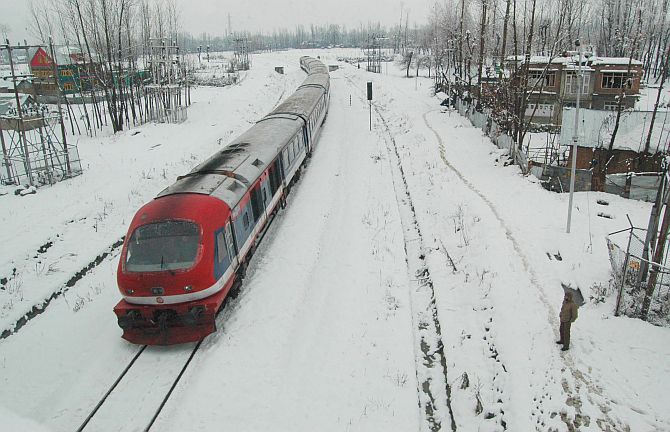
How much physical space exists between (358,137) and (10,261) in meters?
19.6

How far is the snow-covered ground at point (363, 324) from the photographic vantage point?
7.92 metres

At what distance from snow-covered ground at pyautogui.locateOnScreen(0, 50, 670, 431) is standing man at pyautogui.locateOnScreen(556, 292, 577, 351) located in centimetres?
21

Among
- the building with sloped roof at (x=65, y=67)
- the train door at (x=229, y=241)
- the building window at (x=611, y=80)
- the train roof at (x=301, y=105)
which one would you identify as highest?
the building with sloped roof at (x=65, y=67)

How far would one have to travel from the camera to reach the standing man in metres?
8.66

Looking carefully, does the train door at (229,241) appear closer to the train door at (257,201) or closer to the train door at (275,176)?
the train door at (257,201)

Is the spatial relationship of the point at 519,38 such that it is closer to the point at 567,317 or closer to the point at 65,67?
the point at 65,67

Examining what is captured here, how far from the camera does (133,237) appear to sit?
32.1 feet

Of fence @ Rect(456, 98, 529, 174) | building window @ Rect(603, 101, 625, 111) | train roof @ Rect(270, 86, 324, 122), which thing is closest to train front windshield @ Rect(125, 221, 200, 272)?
train roof @ Rect(270, 86, 324, 122)

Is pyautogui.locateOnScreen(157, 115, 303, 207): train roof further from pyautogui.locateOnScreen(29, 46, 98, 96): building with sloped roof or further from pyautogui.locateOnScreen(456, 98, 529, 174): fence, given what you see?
pyautogui.locateOnScreen(29, 46, 98, 96): building with sloped roof

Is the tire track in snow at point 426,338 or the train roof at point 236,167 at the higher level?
the train roof at point 236,167

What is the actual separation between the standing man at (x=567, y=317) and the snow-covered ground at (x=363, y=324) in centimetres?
21

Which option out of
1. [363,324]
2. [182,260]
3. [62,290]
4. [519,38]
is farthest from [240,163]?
[519,38]

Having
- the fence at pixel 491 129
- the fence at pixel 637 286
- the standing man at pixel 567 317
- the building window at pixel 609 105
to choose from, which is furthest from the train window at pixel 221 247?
the building window at pixel 609 105

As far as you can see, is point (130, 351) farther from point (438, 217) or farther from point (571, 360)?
point (438, 217)
